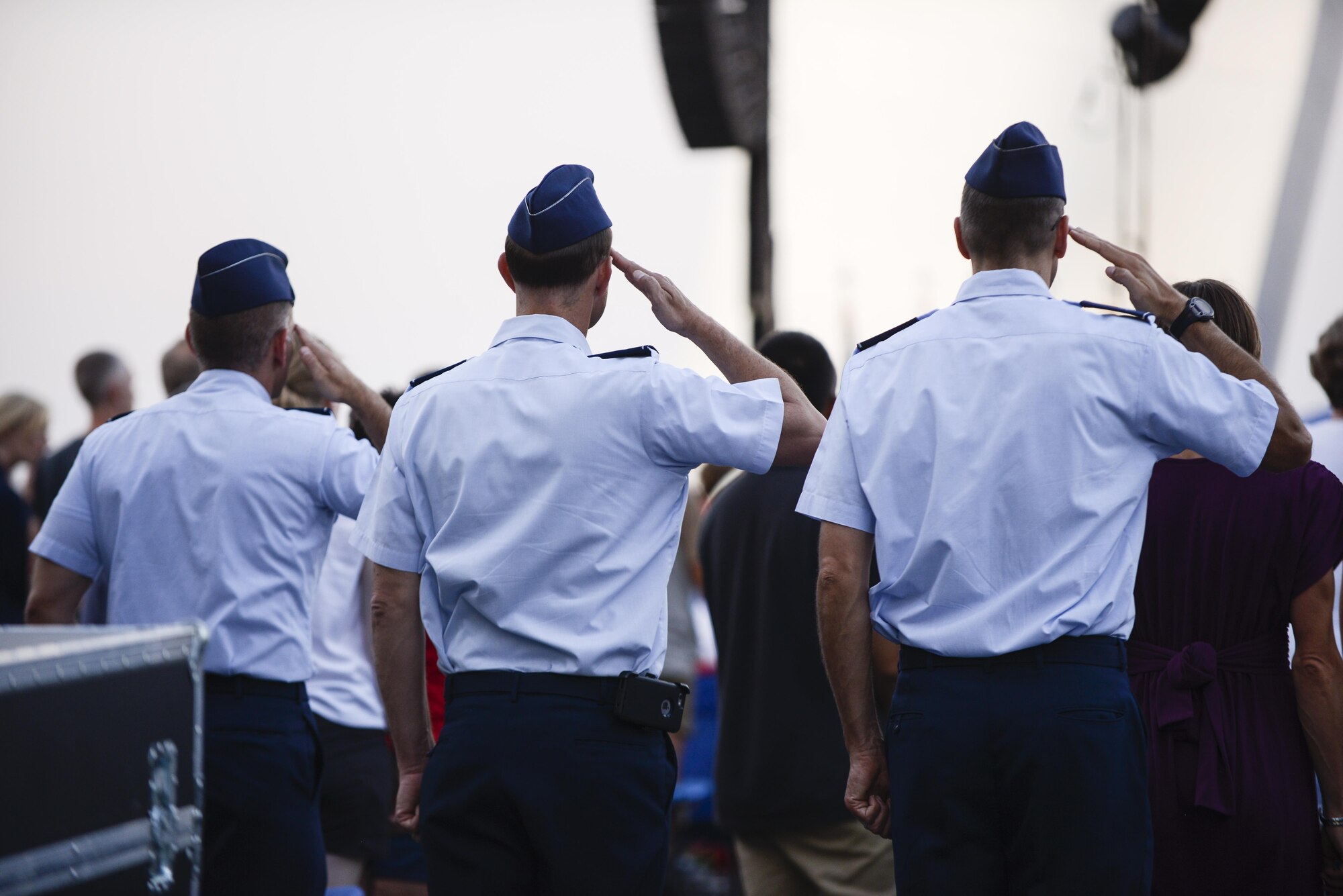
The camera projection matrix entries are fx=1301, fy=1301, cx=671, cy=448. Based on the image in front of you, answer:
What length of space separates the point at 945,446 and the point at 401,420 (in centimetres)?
85

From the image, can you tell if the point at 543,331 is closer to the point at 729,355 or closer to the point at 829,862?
the point at 729,355

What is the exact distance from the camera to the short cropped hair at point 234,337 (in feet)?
8.25

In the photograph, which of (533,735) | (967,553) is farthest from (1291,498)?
(533,735)

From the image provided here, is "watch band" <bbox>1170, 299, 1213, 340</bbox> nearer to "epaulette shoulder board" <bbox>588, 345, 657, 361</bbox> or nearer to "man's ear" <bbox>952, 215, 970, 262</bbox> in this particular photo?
"man's ear" <bbox>952, 215, 970, 262</bbox>

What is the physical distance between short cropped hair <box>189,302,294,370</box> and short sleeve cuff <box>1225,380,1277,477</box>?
5.75ft

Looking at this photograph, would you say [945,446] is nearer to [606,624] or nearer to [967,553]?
[967,553]

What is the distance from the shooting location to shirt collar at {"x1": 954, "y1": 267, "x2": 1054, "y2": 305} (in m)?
1.99

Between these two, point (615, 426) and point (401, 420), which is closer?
point (615, 426)

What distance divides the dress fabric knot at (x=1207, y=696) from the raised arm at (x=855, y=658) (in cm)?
52

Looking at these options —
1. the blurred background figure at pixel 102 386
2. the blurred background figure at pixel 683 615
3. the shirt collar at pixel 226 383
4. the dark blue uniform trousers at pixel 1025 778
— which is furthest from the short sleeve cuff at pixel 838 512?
the blurred background figure at pixel 102 386

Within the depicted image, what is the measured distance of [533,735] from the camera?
6.12 ft

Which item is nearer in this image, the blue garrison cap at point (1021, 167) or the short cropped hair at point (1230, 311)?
the blue garrison cap at point (1021, 167)

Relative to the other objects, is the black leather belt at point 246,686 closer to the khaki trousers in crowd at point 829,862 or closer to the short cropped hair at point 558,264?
the short cropped hair at point 558,264

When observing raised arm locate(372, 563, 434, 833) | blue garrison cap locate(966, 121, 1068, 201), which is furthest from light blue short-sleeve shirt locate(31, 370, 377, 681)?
blue garrison cap locate(966, 121, 1068, 201)
